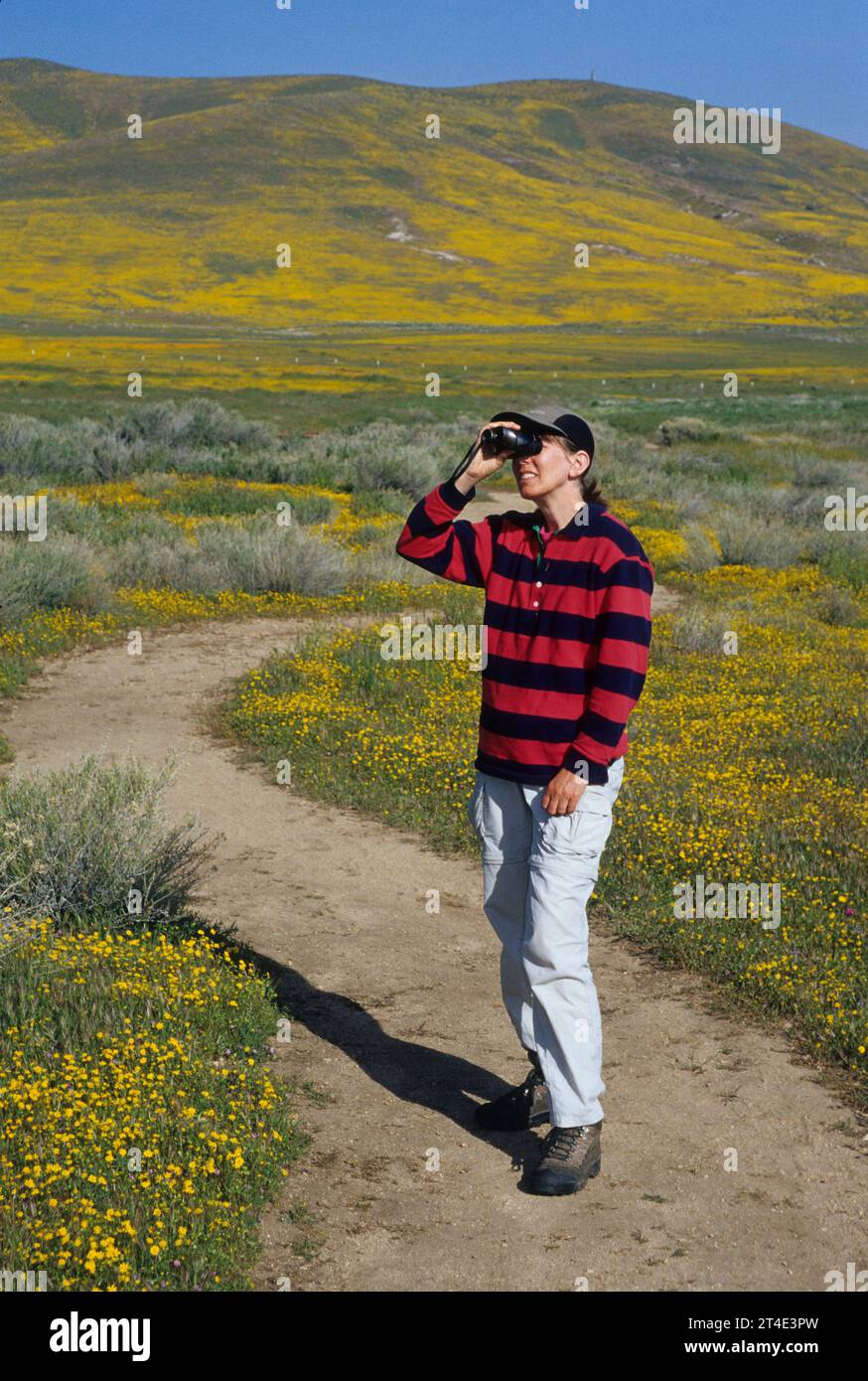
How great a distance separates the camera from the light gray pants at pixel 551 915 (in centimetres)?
411

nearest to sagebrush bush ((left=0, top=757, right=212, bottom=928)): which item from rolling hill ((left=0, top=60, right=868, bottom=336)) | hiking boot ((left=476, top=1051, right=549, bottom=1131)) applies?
hiking boot ((left=476, top=1051, right=549, bottom=1131))

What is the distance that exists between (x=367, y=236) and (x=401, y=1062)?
135 m

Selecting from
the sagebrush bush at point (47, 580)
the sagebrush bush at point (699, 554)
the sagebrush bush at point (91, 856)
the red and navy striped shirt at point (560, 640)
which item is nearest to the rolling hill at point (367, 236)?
the sagebrush bush at point (699, 554)

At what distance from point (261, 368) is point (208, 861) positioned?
175 ft

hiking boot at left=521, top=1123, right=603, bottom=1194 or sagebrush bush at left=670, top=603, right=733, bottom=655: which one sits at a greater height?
sagebrush bush at left=670, top=603, right=733, bottom=655

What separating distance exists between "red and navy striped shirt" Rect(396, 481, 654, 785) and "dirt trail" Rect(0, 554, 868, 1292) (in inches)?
50.9

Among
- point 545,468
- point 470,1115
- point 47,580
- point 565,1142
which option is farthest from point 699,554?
point 565,1142

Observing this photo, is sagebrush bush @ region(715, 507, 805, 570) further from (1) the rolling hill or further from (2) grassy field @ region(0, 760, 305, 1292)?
(1) the rolling hill

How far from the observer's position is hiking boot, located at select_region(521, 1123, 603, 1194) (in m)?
4.24

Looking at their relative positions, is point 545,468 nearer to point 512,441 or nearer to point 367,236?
point 512,441

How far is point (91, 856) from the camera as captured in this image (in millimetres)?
5992

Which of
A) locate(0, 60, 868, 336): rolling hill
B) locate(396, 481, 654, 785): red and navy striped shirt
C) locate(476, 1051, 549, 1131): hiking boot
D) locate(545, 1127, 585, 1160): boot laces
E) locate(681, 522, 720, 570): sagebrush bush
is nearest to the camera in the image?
locate(396, 481, 654, 785): red and navy striped shirt
